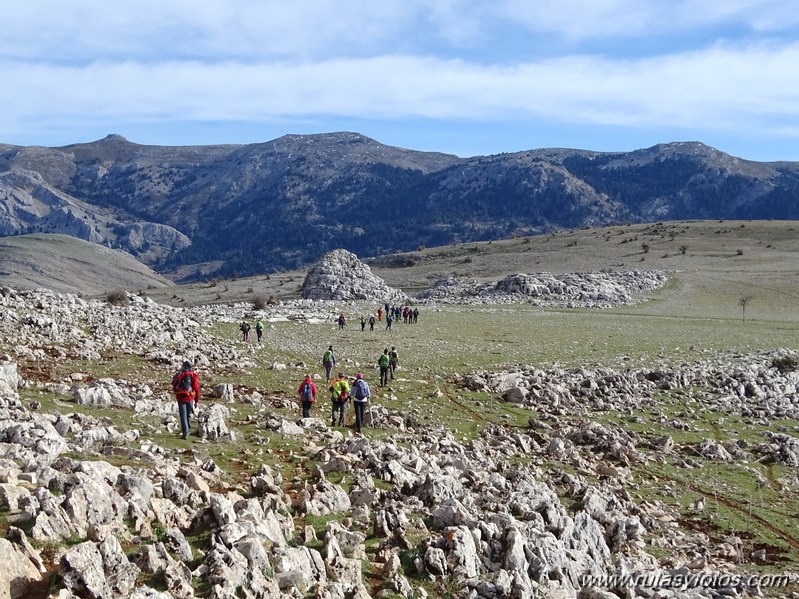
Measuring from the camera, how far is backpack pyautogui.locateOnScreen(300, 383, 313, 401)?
66.3ft

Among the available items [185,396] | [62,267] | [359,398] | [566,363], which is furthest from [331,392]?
[62,267]

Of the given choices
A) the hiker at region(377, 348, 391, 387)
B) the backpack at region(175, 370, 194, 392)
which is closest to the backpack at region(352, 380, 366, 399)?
the backpack at region(175, 370, 194, 392)

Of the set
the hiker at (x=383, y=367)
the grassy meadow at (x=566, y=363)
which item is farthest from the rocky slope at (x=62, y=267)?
the hiker at (x=383, y=367)

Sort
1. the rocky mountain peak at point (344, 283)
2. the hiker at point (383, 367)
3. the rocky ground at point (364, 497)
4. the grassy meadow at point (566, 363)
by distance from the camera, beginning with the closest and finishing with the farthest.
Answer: the rocky ground at point (364, 497), the grassy meadow at point (566, 363), the hiker at point (383, 367), the rocky mountain peak at point (344, 283)

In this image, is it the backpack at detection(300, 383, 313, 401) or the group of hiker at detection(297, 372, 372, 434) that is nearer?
the group of hiker at detection(297, 372, 372, 434)

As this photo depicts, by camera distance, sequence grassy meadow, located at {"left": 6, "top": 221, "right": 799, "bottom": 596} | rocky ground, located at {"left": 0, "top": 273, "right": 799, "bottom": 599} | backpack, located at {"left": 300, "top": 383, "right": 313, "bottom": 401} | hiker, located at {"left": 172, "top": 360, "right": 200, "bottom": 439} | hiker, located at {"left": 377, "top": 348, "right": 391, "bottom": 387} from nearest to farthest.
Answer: rocky ground, located at {"left": 0, "top": 273, "right": 799, "bottom": 599} → grassy meadow, located at {"left": 6, "top": 221, "right": 799, "bottom": 596} → hiker, located at {"left": 172, "top": 360, "right": 200, "bottom": 439} → backpack, located at {"left": 300, "top": 383, "right": 313, "bottom": 401} → hiker, located at {"left": 377, "top": 348, "right": 391, "bottom": 387}

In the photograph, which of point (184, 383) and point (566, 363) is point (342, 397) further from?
point (566, 363)

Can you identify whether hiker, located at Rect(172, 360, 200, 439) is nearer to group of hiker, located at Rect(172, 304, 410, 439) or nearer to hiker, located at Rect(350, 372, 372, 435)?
group of hiker, located at Rect(172, 304, 410, 439)

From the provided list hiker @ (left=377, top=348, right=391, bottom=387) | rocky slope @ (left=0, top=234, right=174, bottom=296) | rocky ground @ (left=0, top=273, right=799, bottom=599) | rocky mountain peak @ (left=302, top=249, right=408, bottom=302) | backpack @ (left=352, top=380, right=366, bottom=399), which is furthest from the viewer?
rocky slope @ (left=0, top=234, right=174, bottom=296)

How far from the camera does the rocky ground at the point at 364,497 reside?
8969 mm

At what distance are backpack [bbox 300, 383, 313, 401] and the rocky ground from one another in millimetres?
861

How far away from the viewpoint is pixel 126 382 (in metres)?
21.9

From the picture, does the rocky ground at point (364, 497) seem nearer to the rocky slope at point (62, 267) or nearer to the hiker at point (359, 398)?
the hiker at point (359, 398)

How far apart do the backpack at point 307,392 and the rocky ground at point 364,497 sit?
86 cm
